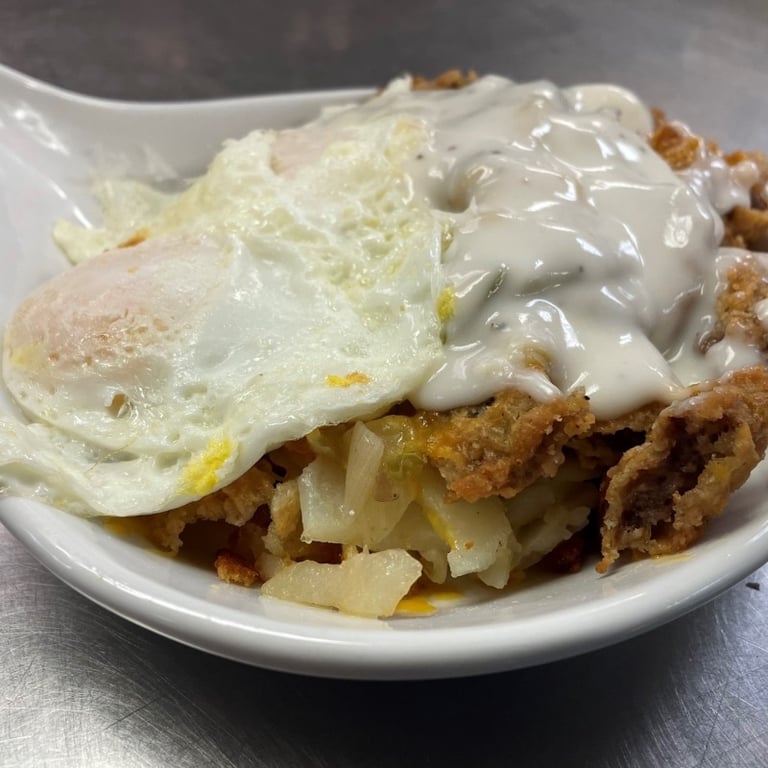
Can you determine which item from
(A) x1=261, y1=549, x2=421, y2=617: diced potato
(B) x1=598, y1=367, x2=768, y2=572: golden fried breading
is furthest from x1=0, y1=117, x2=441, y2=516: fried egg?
(B) x1=598, y1=367, x2=768, y2=572: golden fried breading

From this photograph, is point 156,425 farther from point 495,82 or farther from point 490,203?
point 495,82

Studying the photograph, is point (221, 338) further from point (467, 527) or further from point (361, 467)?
point (467, 527)

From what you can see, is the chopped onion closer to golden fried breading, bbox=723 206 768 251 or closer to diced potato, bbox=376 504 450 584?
diced potato, bbox=376 504 450 584

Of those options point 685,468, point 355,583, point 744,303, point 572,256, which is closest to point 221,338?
point 355,583

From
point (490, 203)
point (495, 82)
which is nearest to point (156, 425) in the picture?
point (490, 203)

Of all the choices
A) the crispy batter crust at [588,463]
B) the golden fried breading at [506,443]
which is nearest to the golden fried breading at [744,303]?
the crispy batter crust at [588,463]

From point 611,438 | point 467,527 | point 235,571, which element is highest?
point 611,438
